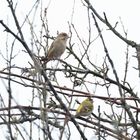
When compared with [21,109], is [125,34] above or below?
above

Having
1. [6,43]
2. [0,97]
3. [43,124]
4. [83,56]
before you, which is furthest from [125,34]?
[43,124]

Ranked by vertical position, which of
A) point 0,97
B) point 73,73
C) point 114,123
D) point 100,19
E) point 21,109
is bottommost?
point 114,123

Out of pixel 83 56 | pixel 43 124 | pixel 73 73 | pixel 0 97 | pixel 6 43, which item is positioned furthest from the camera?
pixel 83 56

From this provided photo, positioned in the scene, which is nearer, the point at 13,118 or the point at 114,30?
the point at 13,118

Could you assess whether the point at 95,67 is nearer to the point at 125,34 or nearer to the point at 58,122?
the point at 125,34

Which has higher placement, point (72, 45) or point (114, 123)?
point (72, 45)

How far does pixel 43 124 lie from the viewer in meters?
2.42

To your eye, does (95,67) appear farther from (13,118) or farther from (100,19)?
(13,118)

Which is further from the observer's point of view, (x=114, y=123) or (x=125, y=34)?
(x=125, y=34)

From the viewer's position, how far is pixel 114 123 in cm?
223

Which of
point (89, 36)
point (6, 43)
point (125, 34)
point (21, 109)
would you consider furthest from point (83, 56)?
point (21, 109)

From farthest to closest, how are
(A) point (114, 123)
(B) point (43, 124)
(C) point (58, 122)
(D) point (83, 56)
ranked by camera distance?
(D) point (83, 56) < (C) point (58, 122) < (B) point (43, 124) < (A) point (114, 123)

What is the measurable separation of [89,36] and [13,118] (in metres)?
2.50

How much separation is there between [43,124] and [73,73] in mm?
1555
